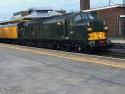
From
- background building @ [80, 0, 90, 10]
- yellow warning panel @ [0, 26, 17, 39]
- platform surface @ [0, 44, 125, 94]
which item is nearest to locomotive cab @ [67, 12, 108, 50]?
platform surface @ [0, 44, 125, 94]

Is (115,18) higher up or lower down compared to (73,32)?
higher up

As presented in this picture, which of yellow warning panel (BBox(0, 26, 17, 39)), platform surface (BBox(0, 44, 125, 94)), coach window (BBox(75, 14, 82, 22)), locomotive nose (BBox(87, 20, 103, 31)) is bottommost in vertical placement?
platform surface (BBox(0, 44, 125, 94))

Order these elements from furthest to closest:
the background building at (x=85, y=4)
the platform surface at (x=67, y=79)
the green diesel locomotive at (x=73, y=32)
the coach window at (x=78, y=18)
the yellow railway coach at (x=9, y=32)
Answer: the background building at (x=85, y=4), the yellow railway coach at (x=9, y=32), the coach window at (x=78, y=18), the green diesel locomotive at (x=73, y=32), the platform surface at (x=67, y=79)

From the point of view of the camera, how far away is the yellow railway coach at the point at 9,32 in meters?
40.9

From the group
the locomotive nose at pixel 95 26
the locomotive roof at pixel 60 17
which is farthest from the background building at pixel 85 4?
the locomotive nose at pixel 95 26

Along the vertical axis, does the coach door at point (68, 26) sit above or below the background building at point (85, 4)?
below

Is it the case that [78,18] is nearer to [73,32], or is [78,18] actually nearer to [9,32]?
[73,32]

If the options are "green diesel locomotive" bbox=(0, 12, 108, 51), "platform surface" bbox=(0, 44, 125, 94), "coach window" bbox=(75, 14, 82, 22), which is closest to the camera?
"platform surface" bbox=(0, 44, 125, 94)

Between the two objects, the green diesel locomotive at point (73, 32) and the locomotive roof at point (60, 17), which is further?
the locomotive roof at point (60, 17)

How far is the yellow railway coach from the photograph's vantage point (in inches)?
1612

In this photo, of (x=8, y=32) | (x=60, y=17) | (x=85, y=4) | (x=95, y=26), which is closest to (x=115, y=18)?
(x=85, y=4)

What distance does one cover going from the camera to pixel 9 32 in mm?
44188

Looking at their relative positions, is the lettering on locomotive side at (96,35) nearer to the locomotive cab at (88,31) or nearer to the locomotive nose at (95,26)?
the locomotive cab at (88,31)

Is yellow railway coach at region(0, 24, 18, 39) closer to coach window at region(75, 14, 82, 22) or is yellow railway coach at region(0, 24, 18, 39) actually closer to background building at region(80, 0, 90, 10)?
coach window at region(75, 14, 82, 22)
